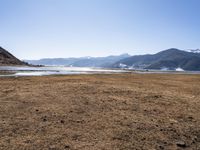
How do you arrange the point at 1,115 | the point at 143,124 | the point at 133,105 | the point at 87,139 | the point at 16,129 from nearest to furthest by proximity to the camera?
the point at 87,139 → the point at 16,129 → the point at 143,124 → the point at 1,115 → the point at 133,105

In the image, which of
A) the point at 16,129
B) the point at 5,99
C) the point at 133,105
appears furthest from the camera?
the point at 5,99

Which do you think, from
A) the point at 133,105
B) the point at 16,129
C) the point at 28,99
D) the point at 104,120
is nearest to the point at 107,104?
the point at 133,105

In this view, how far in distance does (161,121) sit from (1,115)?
7173 mm

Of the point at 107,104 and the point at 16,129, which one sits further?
the point at 107,104

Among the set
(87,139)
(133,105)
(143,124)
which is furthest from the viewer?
(133,105)

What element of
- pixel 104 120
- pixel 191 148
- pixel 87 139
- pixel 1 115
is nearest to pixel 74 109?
pixel 104 120

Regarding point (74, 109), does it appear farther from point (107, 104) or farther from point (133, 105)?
point (133, 105)

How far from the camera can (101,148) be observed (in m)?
8.05

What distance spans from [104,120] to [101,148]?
3032mm

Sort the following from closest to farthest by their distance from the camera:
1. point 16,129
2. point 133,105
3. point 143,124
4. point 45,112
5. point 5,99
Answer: point 16,129 → point 143,124 → point 45,112 → point 133,105 → point 5,99

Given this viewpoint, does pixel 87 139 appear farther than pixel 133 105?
No

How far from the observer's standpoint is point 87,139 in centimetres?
874

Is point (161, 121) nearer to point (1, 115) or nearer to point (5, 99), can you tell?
point (1, 115)

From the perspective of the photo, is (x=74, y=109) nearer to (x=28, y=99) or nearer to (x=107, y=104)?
(x=107, y=104)
